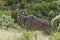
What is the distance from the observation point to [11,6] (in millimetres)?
23344

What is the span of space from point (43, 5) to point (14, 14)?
3.05 meters

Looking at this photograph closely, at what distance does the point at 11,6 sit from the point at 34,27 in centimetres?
1289

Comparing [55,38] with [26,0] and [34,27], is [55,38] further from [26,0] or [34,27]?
[26,0]

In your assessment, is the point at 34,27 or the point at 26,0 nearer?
the point at 34,27

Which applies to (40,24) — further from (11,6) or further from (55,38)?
(11,6)

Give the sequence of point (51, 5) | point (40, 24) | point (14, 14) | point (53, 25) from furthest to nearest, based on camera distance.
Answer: point (51, 5)
point (14, 14)
point (40, 24)
point (53, 25)

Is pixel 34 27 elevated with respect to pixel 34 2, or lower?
elevated

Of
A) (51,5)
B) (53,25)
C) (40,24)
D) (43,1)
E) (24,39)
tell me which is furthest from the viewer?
(43,1)

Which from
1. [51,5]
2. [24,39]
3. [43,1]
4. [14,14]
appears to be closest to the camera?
[24,39]

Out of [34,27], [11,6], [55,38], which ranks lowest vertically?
[11,6]

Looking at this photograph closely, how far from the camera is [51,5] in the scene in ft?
64.7

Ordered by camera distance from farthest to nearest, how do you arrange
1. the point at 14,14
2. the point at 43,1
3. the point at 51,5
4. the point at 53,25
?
1. the point at 43,1
2. the point at 51,5
3. the point at 14,14
4. the point at 53,25

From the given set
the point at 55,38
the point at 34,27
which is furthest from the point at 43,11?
the point at 55,38

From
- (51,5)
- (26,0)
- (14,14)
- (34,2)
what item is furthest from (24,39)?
(26,0)
